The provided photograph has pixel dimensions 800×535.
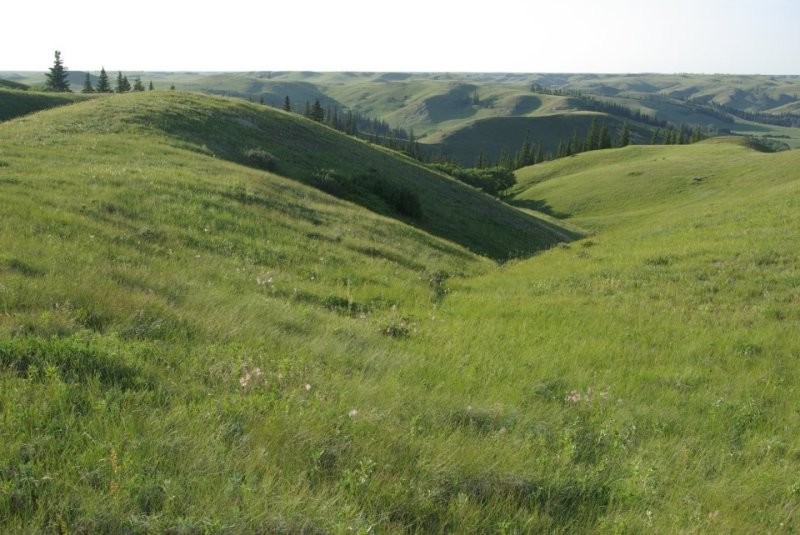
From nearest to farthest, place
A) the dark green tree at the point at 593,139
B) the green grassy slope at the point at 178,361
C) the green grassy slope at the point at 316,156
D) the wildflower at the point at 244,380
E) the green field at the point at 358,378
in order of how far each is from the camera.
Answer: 1. the green grassy slope at the point at 178,361
2. the green field at the point at 358,378
3. the wildflower at the point at 244,380
4. the green grassy slope at the point at 316,156
5. the dark green tree at the point at 593,139

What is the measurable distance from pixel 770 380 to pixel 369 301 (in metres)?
7.87

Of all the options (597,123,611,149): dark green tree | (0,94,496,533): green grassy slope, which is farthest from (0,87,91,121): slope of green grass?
(597,123,611,149): dark green tree

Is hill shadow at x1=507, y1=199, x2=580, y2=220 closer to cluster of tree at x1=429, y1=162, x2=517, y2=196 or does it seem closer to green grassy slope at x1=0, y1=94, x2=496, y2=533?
cluster of tree at x1=429, y1=162, x2=517, y2=196

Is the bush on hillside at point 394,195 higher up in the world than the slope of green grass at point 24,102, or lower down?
lower down

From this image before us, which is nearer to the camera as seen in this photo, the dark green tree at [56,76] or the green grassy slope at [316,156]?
the green grassy slope at [316,156]

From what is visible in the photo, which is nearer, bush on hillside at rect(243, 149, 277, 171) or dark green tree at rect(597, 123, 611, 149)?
bush on hillside at rect(243, 149, 277, 171)

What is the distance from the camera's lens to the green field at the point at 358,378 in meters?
4.10

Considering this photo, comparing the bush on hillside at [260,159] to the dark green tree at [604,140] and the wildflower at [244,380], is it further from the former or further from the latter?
the dark green tree at [604,140]

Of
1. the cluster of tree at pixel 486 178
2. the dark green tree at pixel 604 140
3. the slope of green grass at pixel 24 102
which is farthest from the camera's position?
→ the dark green tree at pixel 604 140

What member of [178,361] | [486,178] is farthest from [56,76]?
[178,361]

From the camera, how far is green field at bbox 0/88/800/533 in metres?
4.10

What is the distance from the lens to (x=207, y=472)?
13.4 ft

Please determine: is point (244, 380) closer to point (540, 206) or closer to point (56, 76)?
point (540, 206)

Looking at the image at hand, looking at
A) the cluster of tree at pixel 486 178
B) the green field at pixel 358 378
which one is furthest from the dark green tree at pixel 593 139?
the green field at pixel 358 378
